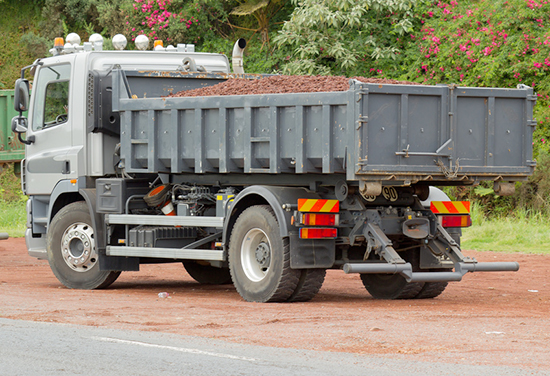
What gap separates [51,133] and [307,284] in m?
4.66

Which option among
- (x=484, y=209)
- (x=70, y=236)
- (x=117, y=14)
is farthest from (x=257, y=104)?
(x=117, y=14)

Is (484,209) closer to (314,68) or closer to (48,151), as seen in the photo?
(314,68)

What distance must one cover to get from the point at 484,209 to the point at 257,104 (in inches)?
485

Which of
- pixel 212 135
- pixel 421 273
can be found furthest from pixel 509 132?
pixel 212 135

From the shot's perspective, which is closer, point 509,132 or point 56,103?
point 509,132

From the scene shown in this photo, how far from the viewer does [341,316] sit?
934 centimetres

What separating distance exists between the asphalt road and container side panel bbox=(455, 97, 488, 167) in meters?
3.75

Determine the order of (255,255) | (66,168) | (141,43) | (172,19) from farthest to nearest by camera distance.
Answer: (172,19), (141,43), (66,168), (255,255)

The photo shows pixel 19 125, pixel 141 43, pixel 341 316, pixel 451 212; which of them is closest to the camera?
pixel 341 316

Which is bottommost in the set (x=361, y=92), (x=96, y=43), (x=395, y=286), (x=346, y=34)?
(x=395, y=286)

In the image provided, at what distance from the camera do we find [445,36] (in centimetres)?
2236

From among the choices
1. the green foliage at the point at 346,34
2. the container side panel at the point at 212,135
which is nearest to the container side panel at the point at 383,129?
the container side panel at the point at 212,135

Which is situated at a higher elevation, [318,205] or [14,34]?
[14,34]

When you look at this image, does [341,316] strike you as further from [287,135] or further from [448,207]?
[448,207]
